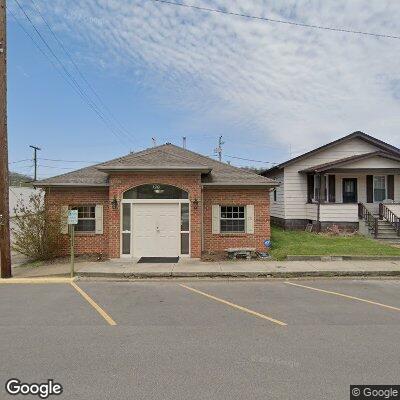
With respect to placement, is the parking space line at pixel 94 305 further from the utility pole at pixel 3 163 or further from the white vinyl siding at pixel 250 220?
the white vinyl siding at pixel 250 220

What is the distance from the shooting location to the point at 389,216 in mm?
20625

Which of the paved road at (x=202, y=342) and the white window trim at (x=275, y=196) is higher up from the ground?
the white window trim at (x=275, y=196)

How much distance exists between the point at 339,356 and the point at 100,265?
9792mm

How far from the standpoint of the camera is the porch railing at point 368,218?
1933cm

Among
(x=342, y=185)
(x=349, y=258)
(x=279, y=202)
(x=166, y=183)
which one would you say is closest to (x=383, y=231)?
(x=342, y=185)

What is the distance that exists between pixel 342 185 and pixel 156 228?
1281cm

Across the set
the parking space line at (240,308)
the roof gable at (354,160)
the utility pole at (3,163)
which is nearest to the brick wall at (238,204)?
the parking space line at (240,308)

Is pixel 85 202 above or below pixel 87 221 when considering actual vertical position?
above

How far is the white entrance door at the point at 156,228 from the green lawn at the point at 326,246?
3.97 meters

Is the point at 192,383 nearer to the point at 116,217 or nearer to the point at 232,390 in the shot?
the point at 232,390

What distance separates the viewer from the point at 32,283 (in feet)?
37.4

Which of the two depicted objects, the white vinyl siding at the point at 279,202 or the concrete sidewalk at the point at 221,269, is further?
the white vinyl siding at the point at 279,202

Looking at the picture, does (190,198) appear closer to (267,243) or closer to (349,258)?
(267,243)

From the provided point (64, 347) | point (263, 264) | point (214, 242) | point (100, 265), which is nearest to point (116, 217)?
point (100, 265)
